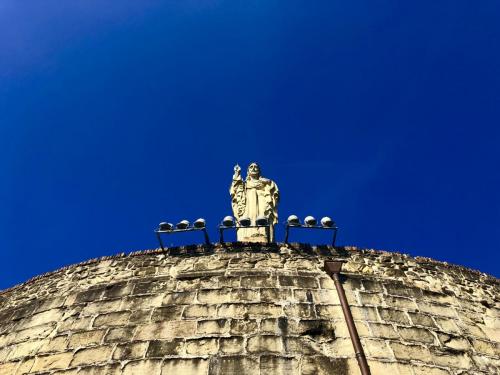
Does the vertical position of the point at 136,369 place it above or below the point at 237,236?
below

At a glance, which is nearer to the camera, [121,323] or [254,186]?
[121,323]

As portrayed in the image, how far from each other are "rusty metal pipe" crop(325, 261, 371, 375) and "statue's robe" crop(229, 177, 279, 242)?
2.38 metres

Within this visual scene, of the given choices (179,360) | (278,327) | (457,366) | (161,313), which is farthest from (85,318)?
(457,366)

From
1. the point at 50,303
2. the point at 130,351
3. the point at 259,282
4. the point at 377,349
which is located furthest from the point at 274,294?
the point at 50,303

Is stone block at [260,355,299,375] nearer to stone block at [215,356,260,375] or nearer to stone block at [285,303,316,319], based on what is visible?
stone block at [215,356,260,375]

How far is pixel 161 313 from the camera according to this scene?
600 cm

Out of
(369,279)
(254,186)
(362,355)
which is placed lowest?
(362,355)

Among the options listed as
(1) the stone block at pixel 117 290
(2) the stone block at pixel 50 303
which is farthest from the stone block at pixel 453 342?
(2) the stone block at pixel 50 303

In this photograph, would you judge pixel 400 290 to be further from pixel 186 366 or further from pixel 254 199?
pixel 254 199

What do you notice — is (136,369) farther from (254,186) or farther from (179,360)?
(254,186)

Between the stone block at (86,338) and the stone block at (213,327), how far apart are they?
4.60 ft

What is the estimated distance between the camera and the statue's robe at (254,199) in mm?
9039

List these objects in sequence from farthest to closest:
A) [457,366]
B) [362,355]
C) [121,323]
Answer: [121,323], [457,366], [362,355]

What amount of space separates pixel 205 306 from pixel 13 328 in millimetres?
3160
